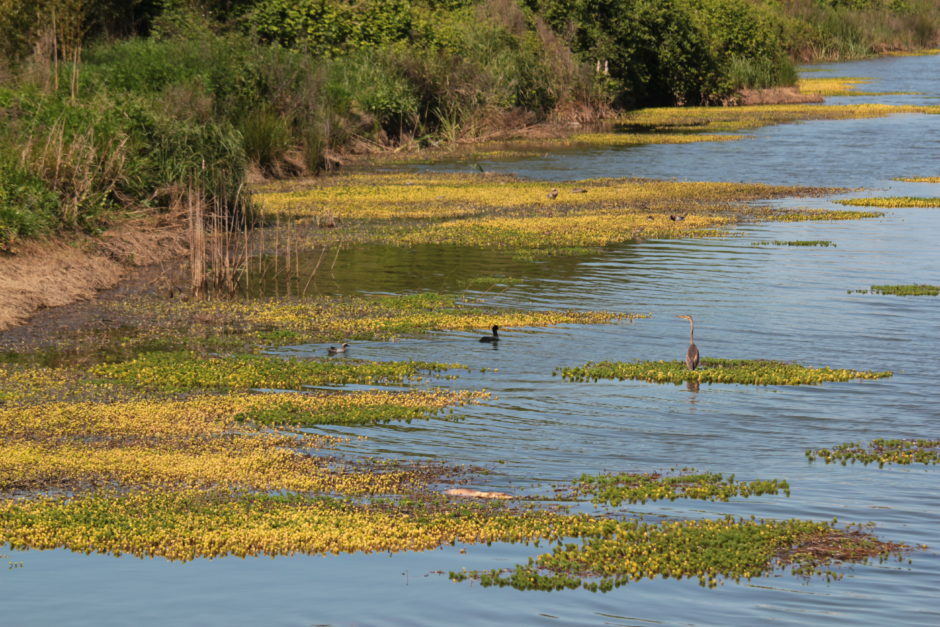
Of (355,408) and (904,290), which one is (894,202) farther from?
(355,408)

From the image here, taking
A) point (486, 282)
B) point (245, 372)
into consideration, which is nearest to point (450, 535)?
point (245, 372)

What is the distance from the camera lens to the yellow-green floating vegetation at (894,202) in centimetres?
3034

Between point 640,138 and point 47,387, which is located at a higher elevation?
point 640,138

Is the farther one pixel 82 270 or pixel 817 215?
pixel 817 215

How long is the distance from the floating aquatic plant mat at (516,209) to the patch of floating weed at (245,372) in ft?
32.3

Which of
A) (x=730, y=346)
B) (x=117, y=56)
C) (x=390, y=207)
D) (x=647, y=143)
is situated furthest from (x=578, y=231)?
(x=647, y=143)

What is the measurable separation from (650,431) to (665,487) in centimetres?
203

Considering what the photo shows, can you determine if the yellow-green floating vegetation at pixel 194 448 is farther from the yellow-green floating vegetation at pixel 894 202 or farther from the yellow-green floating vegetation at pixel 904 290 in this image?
the yellow-green floating vegetation at pixel 894 202

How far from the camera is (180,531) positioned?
29.7 feet

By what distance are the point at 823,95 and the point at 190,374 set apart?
58668mm

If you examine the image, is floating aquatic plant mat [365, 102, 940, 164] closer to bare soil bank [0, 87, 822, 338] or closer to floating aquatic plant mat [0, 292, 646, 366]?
bare soil bank [0, 87, 822, 338]

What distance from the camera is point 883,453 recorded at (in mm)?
11508

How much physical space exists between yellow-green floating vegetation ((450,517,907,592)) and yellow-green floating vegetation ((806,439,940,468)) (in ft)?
6.92

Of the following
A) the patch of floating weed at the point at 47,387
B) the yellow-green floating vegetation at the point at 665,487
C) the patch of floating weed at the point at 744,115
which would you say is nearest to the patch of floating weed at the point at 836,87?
the patch of floating weed at the point at 744,115
